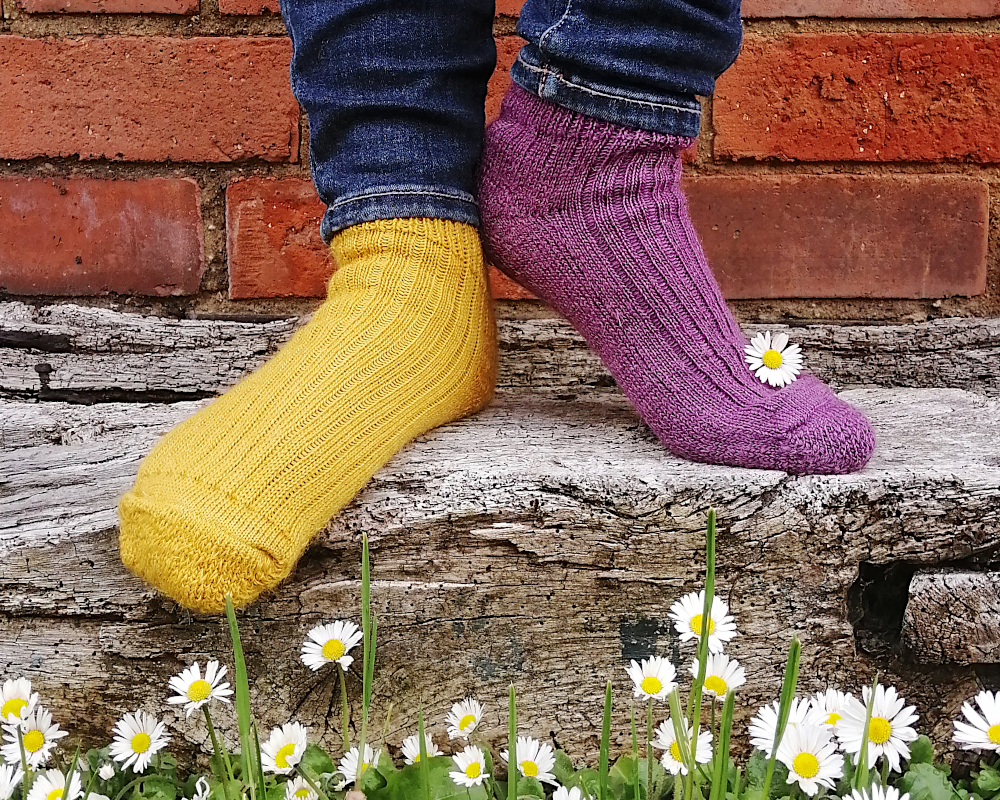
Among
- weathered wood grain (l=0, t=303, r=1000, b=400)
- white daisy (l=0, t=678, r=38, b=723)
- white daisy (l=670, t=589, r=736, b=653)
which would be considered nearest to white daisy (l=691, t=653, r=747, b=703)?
white daisy (l=670, t=589, r=736, b=653)

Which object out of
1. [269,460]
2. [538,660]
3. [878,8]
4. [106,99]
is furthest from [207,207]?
[878,8]

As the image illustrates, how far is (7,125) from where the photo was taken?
829 mm

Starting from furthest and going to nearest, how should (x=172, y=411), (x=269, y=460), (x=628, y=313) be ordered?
(x=172, y=411) → (x=628, y=313) → (x=269, y=460)

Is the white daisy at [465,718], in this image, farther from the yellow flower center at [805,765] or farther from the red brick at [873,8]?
the red brick at [873,8]

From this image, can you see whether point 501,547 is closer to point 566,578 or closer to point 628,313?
point 566,578

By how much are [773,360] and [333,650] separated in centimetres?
35

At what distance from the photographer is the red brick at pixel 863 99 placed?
2.71 feet

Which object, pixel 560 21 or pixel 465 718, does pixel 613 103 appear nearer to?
pixel 560 21

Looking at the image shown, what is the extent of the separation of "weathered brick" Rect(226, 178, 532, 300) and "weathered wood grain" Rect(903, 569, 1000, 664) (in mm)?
589

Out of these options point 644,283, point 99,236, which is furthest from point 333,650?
point 99,236

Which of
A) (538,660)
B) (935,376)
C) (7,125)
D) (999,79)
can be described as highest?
(999,79)

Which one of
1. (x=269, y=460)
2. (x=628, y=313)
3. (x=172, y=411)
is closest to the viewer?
(x=269, y=460)

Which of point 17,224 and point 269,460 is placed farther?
point 17,224

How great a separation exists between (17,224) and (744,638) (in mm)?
748
